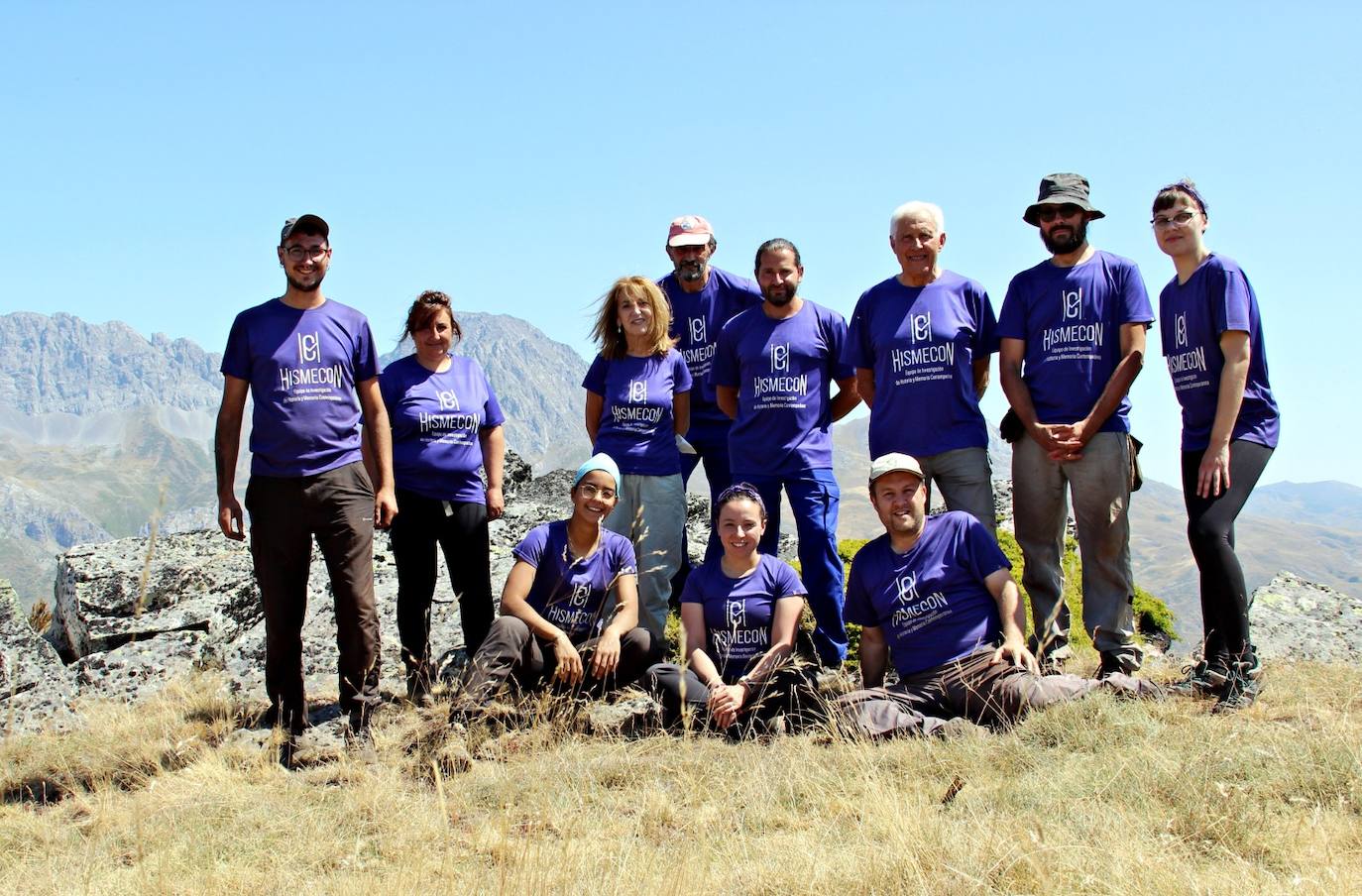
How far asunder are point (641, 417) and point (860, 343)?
143cm

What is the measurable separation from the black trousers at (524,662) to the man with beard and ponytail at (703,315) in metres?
1.65

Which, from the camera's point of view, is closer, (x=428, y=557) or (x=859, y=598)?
(x=859, y=598)

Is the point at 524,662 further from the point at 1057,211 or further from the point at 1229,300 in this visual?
the point at 1229,300

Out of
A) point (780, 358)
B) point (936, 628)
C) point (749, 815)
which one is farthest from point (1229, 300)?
point (749, 815)

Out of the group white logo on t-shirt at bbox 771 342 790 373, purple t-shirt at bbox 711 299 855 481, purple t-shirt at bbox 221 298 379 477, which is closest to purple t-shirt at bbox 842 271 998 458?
purple t-shirt at bbox 711 299 855 481

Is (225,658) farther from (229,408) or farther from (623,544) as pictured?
(623,544)

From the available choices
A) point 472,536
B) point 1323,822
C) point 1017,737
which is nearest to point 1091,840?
point 1323,822

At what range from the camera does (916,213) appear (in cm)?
633

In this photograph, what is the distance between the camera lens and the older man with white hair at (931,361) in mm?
6203

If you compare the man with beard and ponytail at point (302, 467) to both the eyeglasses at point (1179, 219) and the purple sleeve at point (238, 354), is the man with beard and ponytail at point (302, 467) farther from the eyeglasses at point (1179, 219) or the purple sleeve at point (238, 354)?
the eyeglasses at point (1179, 219)

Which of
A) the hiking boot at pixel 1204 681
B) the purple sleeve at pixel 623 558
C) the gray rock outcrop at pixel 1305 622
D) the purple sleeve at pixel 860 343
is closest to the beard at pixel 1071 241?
the purple sleeve at pixel 860 343

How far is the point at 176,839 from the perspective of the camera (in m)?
4.28

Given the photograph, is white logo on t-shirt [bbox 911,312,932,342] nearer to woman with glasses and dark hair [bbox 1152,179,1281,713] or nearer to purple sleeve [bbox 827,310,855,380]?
purple sleeve [bbox 827,310,855,380]

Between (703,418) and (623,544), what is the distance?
5.13 ft
